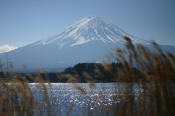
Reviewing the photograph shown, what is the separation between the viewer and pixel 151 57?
7.36 ft

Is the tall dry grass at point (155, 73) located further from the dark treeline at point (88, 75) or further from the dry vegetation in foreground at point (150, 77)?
the dark treeline at point (88, 75)

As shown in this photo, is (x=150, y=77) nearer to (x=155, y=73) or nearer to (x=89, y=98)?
(x=155, y=73)

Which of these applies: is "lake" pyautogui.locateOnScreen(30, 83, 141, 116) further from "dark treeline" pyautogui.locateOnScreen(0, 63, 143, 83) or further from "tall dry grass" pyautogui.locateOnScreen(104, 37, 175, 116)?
"tall dry grass" pyautogui.locateOnScreen(104, 37, 175, 116)

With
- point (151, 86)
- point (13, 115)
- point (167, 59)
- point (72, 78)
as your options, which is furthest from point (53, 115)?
point (167, 59)

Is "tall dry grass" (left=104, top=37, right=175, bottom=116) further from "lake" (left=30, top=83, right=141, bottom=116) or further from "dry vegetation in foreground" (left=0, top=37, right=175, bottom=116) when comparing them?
"lake" (left=30, top=83, right=141, bottom=116)

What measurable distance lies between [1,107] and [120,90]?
1.38 meters

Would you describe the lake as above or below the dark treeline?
below

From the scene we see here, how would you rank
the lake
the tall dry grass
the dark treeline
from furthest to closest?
the lake, the dark treeline, the tall dry grass

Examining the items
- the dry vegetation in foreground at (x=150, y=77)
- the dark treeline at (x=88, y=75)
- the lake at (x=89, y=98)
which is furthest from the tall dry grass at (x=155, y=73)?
the lake at (x=89, y=98)

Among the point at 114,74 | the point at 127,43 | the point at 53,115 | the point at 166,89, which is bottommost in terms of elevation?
the point at 53,115

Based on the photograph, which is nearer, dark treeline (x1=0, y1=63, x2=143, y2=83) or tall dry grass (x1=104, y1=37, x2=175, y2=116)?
tall dry grass (x1=104, y1=37, x2=175, y2=116)

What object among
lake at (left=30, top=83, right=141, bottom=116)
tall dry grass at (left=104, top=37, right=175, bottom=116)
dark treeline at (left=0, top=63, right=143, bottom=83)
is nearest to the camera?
tall dry grass at (left=104, top=37, right=175, bottom=116)

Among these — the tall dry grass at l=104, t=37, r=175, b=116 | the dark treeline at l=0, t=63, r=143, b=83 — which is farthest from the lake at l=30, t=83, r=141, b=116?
the tall dry grass at l=104, t=37, r=175, b=116

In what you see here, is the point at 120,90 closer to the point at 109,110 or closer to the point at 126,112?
the point at 126,112
